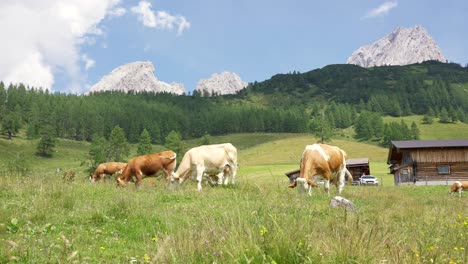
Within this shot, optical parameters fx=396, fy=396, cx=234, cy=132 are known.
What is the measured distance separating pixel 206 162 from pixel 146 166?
3.45 meters

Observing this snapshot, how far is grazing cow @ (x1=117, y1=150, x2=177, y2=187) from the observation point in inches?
834

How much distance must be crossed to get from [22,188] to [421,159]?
59.4 metres

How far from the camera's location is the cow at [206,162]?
65.7 feet

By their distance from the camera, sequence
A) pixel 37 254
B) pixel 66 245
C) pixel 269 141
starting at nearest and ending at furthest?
pixel 66 245 → pixel 37 254 → pixel 269 141

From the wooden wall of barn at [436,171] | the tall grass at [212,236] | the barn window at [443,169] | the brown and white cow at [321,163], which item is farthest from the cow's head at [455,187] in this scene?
the tall grass at [212,236]

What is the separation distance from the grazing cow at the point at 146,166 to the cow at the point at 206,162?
151 cm

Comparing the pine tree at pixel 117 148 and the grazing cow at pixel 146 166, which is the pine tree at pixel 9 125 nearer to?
the pine tree at pixel 117 148

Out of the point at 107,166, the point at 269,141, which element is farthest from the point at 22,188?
the point at 269,141

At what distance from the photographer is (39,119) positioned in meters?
188

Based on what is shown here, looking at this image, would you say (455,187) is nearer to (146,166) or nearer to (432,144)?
(432,144)

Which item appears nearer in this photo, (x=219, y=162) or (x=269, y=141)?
(x=219, y=162)

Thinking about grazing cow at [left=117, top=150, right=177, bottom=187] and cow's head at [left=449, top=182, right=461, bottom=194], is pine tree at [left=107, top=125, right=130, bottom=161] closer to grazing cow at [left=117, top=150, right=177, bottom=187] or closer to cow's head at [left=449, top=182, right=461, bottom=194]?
cow's head at [left=449, top=182, right=461, bottom=194]

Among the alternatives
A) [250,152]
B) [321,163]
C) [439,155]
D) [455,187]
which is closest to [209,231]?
[321,163]

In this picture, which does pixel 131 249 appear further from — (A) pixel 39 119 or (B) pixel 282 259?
(A) pixel 39 119
